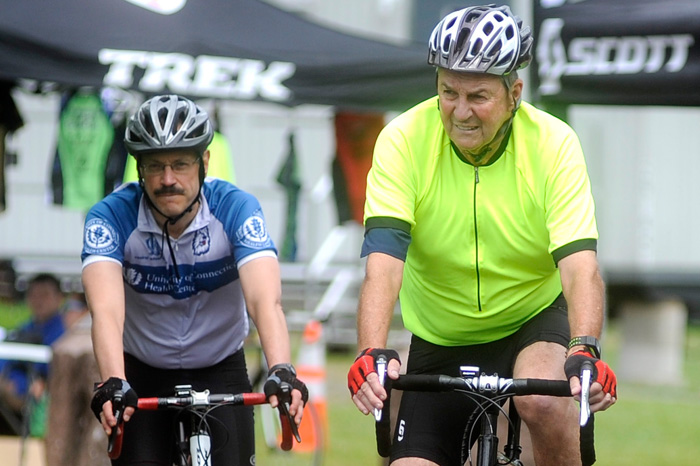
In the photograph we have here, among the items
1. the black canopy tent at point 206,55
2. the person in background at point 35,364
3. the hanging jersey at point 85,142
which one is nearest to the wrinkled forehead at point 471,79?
the black canopy tent at point 206,55

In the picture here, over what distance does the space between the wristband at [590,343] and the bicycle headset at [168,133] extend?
5.71 feet

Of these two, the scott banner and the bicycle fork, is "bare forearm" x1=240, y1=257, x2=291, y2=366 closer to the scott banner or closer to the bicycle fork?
the bicycle fork

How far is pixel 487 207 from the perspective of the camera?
4.38m

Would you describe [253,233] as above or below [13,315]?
above

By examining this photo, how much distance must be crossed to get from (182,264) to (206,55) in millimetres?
2933

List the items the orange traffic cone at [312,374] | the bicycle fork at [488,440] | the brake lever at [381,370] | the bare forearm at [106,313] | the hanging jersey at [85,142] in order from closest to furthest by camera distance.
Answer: the brake lever at [381,370]
the bicycle fork at [488,440]
the bare forearm at [106,313]
the hanging jersey at [85,142]
the orange traffic cone at [312,374]

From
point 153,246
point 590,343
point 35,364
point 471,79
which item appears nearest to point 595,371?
point 590,343

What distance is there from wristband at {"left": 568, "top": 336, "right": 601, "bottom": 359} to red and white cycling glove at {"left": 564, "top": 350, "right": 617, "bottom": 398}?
90 millimetres

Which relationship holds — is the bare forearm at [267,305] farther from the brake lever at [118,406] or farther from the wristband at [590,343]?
the wristband at [590,343]

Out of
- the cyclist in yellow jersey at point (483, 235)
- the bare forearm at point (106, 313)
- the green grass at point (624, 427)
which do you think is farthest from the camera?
the green grass at point (624, 427)

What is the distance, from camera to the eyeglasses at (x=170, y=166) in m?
4.86

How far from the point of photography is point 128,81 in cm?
748

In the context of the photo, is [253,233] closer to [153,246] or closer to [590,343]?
[153,246]

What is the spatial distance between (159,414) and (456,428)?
1.30 meters
